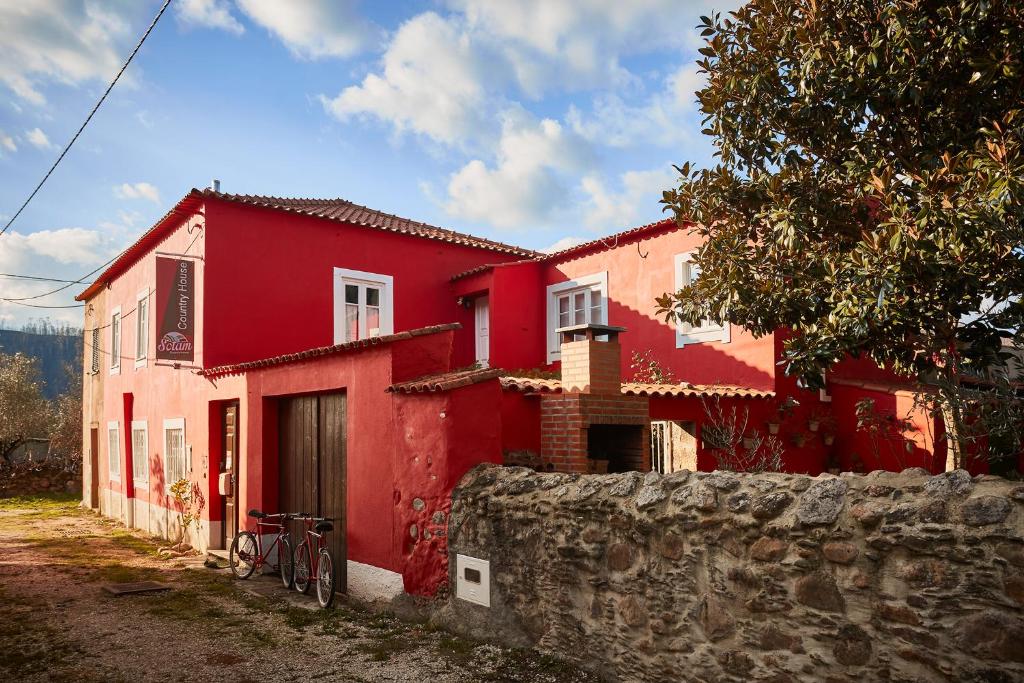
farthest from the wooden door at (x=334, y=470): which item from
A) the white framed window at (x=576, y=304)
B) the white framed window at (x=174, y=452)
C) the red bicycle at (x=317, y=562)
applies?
the white framed window at (x=576, y=304)

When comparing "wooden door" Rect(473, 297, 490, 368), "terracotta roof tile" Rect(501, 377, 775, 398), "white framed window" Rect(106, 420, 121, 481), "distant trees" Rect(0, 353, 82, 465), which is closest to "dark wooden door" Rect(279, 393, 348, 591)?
"terracotta roof tile" Rect(501, 377, 775, 398)

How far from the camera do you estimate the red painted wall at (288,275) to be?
12.2m

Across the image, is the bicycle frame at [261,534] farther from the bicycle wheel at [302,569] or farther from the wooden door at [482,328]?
the wooden door at [482,328]

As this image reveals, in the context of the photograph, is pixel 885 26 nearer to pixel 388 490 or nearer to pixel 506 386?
pixel 506 386

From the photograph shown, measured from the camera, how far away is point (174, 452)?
1323 centimetres

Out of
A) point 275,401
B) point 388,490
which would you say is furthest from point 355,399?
point 275,401

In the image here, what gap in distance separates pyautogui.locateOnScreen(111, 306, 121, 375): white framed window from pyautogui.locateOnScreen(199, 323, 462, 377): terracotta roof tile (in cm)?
639

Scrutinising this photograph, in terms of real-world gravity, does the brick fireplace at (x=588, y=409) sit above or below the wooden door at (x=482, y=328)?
below

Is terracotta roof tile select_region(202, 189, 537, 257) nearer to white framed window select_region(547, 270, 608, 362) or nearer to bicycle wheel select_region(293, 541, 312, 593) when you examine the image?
white framed window select_region(547, 270, 608, 362)

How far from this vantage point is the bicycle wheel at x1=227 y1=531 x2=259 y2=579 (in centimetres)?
956

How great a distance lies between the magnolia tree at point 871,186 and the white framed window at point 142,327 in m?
11.8

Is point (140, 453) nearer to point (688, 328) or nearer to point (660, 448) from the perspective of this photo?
point (660, 448)

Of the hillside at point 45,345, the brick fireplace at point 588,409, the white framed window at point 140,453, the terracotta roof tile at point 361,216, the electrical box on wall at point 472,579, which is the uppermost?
the hillside at point 45,345

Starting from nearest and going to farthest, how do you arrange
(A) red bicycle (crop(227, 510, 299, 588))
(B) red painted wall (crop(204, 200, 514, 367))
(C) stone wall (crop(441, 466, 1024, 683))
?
(C) stone wall (crop(441, 466, 1024, 683)) < (A) red bicycle (crop(227, 510, 299, 588)) < (B) red painted wall (crop(204, 200, 514, 367))
